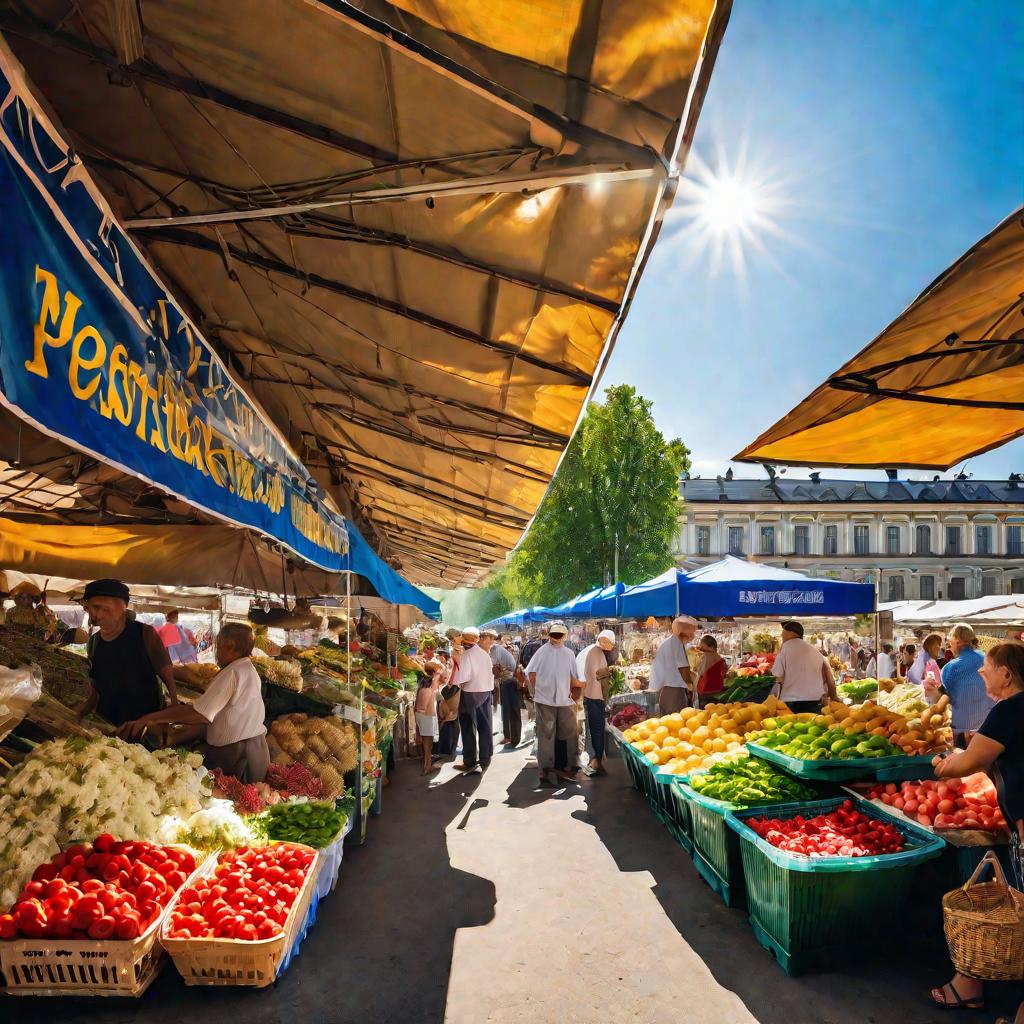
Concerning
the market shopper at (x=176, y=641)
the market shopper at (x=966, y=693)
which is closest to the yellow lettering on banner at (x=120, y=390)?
the market shopper at (x=966, y=693)

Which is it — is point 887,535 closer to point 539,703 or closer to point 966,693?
point 966,693

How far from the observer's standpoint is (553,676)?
10055mm

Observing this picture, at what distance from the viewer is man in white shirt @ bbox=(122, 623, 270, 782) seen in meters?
5.55

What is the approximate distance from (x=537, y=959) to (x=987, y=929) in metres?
2.49

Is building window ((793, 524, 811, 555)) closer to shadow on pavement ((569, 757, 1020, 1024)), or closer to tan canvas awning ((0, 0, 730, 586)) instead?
shadow on pavement ((569, 757, 1020, 1024))

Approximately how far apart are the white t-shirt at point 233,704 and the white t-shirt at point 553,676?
4795mm

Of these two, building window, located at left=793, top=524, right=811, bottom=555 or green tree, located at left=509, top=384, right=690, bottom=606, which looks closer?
green tree, located at left=509, top=384, right=690, bottom=606

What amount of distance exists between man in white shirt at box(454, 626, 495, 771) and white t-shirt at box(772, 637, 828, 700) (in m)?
4.19

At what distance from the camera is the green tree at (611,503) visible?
35531mm

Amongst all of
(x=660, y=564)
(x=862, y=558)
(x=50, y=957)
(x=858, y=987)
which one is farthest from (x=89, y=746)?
(x=862, y=558)

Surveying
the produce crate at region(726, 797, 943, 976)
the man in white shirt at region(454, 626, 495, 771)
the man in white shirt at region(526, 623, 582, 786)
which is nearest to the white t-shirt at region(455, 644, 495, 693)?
the man in white shirt at region(454, 626, 495, 771)

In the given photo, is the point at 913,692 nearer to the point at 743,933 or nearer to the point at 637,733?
the point at 637,733

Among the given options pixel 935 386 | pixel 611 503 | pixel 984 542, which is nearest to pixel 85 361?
pixel 935 386

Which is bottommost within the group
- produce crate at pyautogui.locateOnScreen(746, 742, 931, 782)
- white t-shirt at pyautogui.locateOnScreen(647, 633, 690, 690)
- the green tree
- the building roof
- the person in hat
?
produce crate at pyautogui.locateOnScreen(746, 742, 931, 782)
